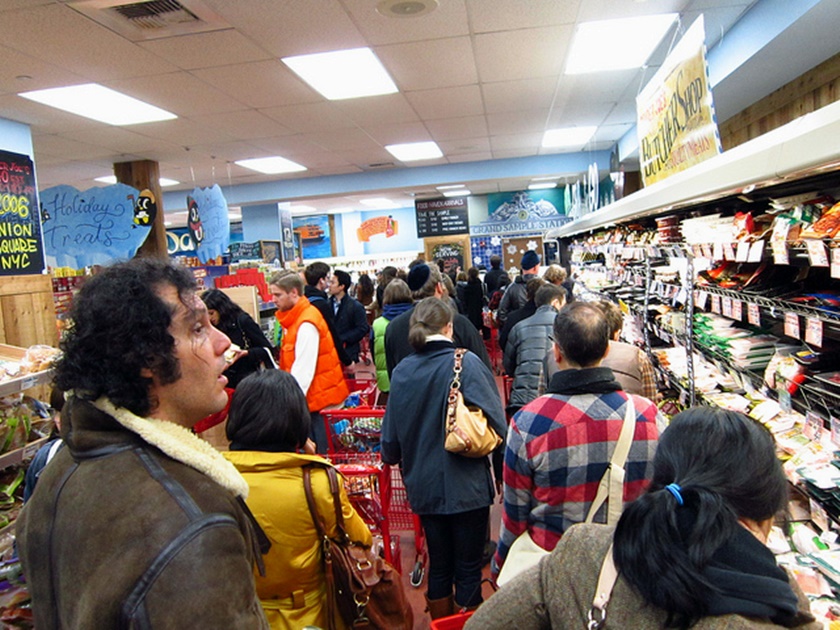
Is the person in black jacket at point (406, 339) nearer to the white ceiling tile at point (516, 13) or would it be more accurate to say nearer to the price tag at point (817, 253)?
the price tag at point (817, 253)

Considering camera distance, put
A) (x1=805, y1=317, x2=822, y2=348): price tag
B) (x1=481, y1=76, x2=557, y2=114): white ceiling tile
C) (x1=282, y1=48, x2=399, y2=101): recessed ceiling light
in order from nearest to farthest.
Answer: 1. (x1=805, y1=317, x2=822, y2=348): price tag
2. (x1=282, y1=48, x2=399, y2=101): recessed ceiling light
3. (x1=481, y1=76, x2=557, y2=114): white ceiling tile

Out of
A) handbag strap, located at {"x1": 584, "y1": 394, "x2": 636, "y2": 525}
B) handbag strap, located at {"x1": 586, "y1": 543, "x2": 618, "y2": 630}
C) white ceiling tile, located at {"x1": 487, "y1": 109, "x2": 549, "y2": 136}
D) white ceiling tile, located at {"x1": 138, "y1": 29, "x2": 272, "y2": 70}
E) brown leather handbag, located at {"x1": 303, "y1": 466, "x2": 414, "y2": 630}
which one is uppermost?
white ceiling tile, located at {"x1": 487, "y1": 109, "x2": 549, "y2": 136}

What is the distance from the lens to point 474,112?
23.5 ft

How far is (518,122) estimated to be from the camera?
7934 mm

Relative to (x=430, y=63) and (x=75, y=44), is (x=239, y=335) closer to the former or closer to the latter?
(x=75, y=44)

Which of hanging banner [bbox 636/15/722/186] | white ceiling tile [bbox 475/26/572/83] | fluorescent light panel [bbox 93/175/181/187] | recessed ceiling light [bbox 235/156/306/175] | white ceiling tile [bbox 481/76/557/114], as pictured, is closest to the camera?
hanging banner [bbox 636/15/722/186]

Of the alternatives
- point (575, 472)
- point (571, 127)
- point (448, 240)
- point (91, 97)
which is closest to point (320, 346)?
point (575, 472)

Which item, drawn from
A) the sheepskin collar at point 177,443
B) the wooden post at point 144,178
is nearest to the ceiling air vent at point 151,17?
the sheepskin collar at point 177,443

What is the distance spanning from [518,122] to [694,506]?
7671 millimetres

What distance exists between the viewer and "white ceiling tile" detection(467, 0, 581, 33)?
399 cm

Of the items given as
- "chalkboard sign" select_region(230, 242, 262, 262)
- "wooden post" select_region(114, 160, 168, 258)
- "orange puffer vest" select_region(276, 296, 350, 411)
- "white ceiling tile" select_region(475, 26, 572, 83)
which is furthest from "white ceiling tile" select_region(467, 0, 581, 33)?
"chalkboard sign" select_region(230, 242, 262, 262)

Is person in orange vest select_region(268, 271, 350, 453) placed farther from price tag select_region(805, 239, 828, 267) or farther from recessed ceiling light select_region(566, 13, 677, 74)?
recessed ceiling light select_region(566, 13, 677, 74)

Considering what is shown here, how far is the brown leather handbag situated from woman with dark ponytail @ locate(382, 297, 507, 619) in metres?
0.63

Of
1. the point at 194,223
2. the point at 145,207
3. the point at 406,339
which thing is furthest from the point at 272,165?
the point at 406,339
